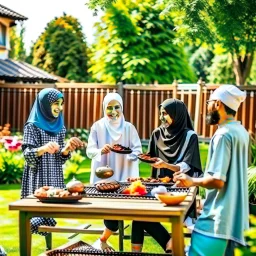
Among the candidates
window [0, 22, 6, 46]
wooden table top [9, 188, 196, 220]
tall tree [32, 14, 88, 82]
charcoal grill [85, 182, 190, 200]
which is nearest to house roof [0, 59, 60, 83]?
window [0, 22, 6, 46]

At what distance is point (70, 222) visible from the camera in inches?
364

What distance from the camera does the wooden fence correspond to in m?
17.9

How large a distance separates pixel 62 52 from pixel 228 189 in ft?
103

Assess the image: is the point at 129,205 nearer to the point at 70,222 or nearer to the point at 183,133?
the point at 183,133

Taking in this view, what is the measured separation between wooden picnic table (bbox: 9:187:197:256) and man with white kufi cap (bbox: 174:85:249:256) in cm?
18

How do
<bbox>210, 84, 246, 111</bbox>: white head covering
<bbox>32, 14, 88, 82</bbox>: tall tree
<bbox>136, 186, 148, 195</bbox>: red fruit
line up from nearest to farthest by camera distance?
1. <bbox>210, 84, 246, 111</bbox>: white head covering
2. <bbox>136, 186, 148, 195</bbox>: red fruit
3. <bbox>32, 14, 88, 82</bbox>: tall tree

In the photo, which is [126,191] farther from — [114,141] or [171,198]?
[114,141]

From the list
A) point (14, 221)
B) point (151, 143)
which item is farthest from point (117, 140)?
point (14, 221)

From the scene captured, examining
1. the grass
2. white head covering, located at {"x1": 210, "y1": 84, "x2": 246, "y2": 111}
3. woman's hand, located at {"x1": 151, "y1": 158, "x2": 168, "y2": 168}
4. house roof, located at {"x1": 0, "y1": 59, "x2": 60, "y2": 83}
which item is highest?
house roof, located at {"x1": 0, "y1": 59, "x2": 60, "y2": 83}

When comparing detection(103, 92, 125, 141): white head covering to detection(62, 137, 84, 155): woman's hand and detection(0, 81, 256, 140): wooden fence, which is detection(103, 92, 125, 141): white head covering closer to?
detection(62, 137, 84, 155): woman's hand

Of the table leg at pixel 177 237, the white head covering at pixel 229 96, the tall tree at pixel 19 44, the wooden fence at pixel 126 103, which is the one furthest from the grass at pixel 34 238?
the tall tree at pixel 19 44

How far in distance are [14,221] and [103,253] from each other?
4014 millimetres

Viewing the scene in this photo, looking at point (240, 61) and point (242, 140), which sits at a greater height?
point (240, 61)

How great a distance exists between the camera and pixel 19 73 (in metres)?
25.0
